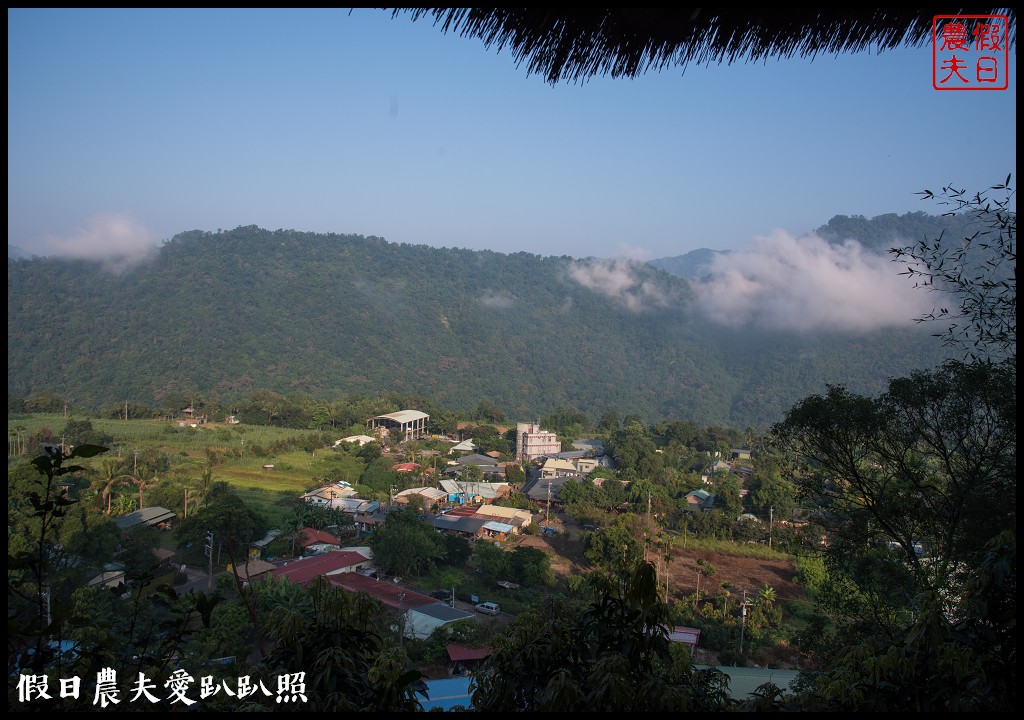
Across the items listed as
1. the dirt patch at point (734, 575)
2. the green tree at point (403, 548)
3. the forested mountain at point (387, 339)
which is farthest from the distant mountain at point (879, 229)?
the green tree at point (403, 548)

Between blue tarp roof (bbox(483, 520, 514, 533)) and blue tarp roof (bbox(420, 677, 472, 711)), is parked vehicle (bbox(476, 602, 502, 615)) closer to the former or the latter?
blue tarp roof (bbox(420, 677, 472, 711))

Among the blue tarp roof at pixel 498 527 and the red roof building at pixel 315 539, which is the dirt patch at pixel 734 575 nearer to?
the blue tarp roof at pixel 498 527


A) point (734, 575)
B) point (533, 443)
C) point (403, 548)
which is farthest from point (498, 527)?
point (533, 443)

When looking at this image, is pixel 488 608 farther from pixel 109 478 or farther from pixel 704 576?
pixel 109 478

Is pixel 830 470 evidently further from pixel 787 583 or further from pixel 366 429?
pixel 366 429

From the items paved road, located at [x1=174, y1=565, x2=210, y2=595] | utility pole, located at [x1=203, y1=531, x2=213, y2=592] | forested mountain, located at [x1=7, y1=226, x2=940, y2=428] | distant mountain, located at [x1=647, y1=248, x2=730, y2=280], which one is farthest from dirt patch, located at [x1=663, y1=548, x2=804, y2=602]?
distant mountain, located at [x1=647, y1=248, x2=730, y2=280]

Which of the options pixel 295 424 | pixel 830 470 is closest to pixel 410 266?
pixel 295 424
